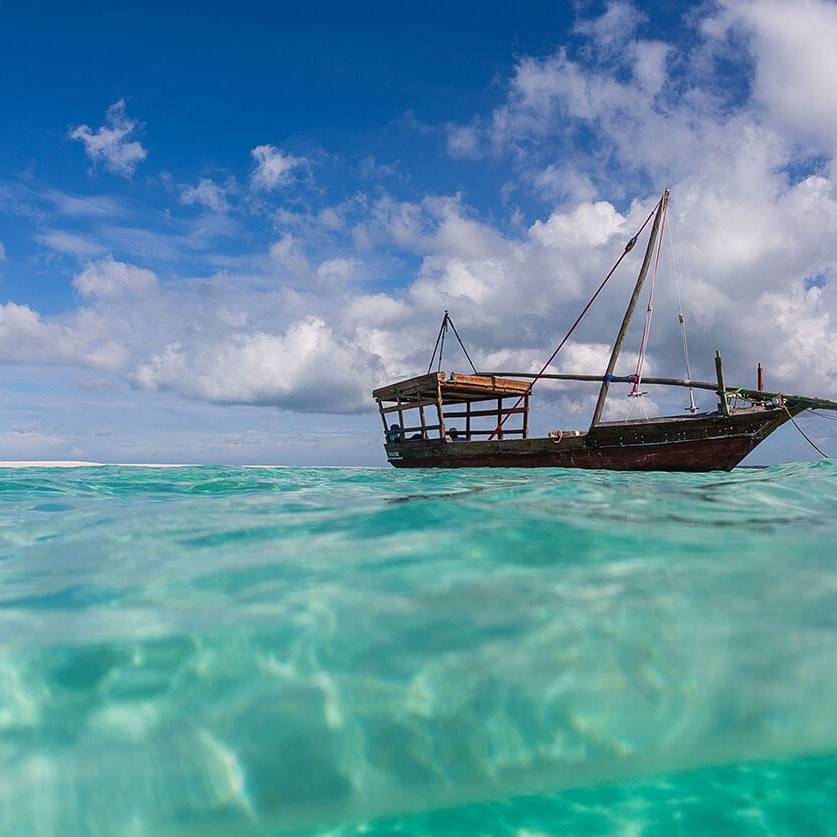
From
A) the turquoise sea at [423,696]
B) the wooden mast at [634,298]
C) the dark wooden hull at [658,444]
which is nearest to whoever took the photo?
the turquoise sea at [423,696]

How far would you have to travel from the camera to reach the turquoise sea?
5.13 ft

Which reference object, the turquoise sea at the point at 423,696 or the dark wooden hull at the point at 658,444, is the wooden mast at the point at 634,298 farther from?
the turquoise sea at the point at 423,696

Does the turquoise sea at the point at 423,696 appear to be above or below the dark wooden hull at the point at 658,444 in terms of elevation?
below

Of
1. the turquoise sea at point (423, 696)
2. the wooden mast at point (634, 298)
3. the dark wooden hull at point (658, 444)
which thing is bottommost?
the turquoise sea at point (423, 696)

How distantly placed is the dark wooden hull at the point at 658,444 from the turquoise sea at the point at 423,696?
12.1 metres

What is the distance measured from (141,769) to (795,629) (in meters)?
2.43

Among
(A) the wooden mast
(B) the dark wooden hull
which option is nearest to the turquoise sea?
(B) the dark wooden hull

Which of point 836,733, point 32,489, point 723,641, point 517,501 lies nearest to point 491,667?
point 723,641

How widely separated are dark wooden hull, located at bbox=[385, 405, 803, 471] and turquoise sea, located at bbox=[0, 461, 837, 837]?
1213 cm

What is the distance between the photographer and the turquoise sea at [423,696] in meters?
1.56

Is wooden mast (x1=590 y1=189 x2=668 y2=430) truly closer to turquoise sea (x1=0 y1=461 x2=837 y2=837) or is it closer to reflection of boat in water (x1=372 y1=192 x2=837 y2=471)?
reflection of boat in water (x1=372 y1=192 x2=837 y2=471)

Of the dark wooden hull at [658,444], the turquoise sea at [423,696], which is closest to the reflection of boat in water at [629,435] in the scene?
the dark wooden hull at [658,444]

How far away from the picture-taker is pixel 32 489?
9.39 metres

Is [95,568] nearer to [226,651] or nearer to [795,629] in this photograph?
[226,651]
